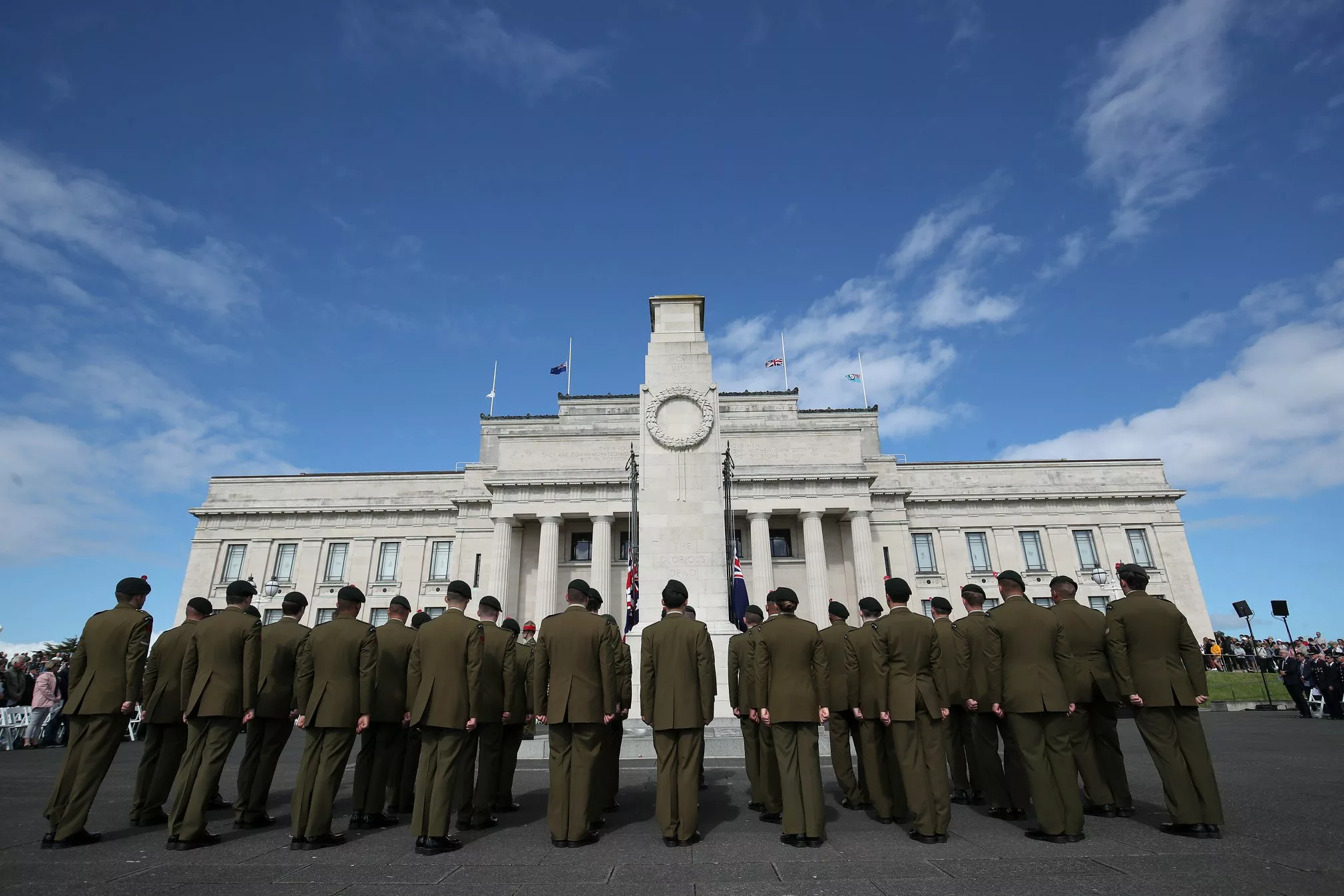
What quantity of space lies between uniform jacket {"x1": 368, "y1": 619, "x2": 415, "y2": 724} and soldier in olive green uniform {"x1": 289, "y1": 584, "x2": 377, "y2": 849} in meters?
0.21

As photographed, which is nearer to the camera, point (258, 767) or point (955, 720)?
point (258, 767)

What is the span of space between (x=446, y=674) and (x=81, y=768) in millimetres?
3706

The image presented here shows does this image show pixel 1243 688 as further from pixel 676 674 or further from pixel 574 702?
pixel 574 702

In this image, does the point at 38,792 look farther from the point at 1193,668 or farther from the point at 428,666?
the point at 1193,668

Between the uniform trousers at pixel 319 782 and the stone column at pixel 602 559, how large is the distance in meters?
34.9

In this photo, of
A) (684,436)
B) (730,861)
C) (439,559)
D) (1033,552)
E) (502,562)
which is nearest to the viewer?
(730,861)

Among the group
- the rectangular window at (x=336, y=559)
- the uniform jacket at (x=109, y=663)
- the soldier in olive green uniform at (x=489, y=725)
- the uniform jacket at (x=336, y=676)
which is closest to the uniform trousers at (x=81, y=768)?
the uniform jacket at (x=109, y=663)

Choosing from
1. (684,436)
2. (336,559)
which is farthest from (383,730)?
(336,559)

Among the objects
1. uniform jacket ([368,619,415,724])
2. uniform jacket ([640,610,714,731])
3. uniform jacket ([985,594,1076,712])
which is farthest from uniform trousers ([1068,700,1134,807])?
uniform jacket ([368,619,415,724])

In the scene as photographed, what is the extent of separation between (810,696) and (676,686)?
1.35 metres

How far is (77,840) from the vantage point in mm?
6754

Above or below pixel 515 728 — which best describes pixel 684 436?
above

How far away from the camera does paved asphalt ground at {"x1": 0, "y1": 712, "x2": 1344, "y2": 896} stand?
5.14m

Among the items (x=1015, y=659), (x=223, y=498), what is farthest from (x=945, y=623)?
(x=223, y=498)
